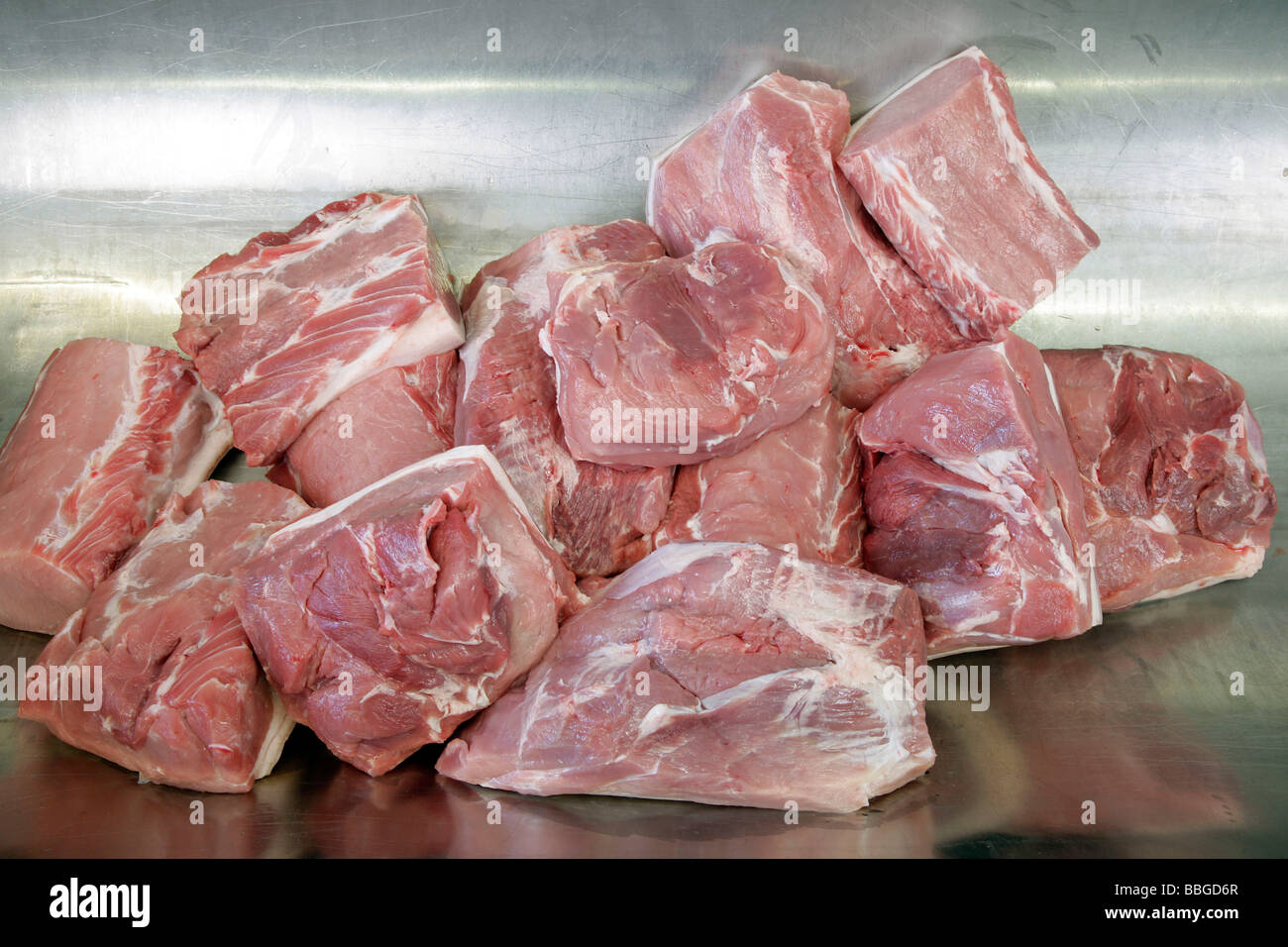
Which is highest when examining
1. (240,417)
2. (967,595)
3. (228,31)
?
(228,31)

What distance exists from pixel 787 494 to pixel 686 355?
0.60 meters

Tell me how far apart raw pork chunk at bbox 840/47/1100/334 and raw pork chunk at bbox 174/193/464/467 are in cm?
164

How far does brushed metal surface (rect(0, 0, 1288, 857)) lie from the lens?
4.18 m

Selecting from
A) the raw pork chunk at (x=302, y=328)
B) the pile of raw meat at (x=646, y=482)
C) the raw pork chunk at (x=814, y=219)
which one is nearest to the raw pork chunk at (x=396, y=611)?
the pile of raw meat at (x=646, y=482)

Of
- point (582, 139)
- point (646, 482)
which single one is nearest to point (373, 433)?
point (646, 482)

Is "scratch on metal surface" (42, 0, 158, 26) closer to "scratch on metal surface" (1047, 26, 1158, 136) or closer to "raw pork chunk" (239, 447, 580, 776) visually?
"raw pork chunk" (239, 447, 580, 776)

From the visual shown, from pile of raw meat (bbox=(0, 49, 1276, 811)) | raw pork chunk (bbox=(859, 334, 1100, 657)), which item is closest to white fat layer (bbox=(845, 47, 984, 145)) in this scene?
pile of raw meat (bbox=(0, 49, 1276, 811))

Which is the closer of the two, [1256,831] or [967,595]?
[1256,831]

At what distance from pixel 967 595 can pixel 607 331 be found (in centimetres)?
145

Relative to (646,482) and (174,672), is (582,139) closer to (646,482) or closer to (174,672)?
(646,482)
